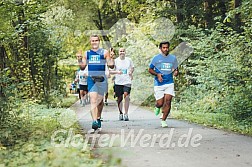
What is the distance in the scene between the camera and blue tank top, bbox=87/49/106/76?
393 inches

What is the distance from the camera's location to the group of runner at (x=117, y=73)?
32.8ft

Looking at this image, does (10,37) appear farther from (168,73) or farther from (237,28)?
(237,28)

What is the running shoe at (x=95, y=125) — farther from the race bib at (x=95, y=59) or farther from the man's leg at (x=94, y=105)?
the race bib at (x=95, y=59)

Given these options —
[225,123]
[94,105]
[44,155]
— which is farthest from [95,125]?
[225,123]

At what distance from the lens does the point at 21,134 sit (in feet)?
28.5

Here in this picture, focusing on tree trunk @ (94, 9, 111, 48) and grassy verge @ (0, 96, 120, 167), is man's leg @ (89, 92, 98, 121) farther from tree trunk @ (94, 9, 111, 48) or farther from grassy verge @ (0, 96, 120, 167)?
tree trunk @ (94, 9, 111, 48)

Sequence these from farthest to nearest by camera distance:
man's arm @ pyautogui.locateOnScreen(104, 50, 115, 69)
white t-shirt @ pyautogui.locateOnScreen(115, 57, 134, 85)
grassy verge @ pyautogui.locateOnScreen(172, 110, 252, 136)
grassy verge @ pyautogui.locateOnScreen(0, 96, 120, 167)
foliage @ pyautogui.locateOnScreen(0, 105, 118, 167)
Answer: white t-shirt @ pyautogui.locateOnScreen(115, 57, 134, 85), grassy verge @ pyautogui.locateOnScreen(172, 110, 252, 136), man's arm @ pyautogui.locateOnScreen(104, 50, 115, 69), grassy verge @ pyautogui.locateOnScreen(0, 96, 120, 167), foliage @ pyautogui.locateOnScreen(0, 105, 118, 167)

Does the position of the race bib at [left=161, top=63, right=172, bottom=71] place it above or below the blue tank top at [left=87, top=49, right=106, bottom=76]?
below

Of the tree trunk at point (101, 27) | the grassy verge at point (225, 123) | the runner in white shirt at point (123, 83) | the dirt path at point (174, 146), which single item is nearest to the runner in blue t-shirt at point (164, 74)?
the dirt path at point (174, 146)

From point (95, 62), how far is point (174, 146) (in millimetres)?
2959

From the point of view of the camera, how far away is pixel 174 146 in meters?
8.02

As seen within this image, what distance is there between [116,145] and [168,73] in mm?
4161

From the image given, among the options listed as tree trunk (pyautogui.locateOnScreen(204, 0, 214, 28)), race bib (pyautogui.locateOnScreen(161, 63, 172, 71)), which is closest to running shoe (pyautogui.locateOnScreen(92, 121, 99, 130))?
race bib (pyautogui.locateOnScreen(161, 63, 172, 71))

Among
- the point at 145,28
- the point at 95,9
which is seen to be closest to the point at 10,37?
the point at 145,28
